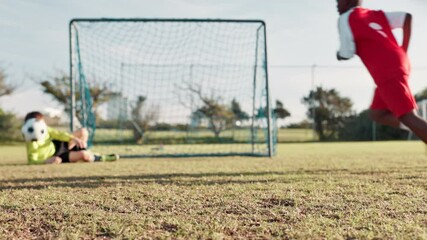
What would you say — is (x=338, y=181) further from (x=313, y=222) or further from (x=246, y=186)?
(x=313, y=222)

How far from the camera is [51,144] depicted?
698cm

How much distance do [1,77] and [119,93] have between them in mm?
13645

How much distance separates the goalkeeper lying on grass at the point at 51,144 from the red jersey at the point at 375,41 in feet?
16.1

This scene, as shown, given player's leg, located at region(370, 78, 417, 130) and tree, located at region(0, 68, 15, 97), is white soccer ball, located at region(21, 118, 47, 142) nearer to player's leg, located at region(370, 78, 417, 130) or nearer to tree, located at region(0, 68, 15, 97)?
player's leg, located at region(370, 78, 417, 130)

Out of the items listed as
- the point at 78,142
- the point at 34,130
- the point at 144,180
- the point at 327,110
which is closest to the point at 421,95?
the point at 327,110

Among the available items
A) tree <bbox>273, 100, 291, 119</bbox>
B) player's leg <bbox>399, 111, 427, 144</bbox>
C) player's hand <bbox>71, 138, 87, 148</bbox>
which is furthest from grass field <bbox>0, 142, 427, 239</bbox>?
tree <bbox>273, 100, 291, 119</bbox>

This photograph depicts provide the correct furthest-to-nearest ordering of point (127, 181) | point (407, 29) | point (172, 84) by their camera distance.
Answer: point (172, 84), point (127, 181), point (407, 29)

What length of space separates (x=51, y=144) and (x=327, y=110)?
17.7 metres

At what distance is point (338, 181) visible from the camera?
3641 millimetres

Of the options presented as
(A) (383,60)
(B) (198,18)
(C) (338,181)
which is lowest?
(C) (338,181)

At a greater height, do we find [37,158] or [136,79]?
[136,79]

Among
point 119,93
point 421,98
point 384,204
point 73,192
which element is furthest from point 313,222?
point 421,98

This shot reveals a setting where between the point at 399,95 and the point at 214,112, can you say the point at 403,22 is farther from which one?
the point at 214,112

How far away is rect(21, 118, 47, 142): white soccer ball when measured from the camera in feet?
21.7
